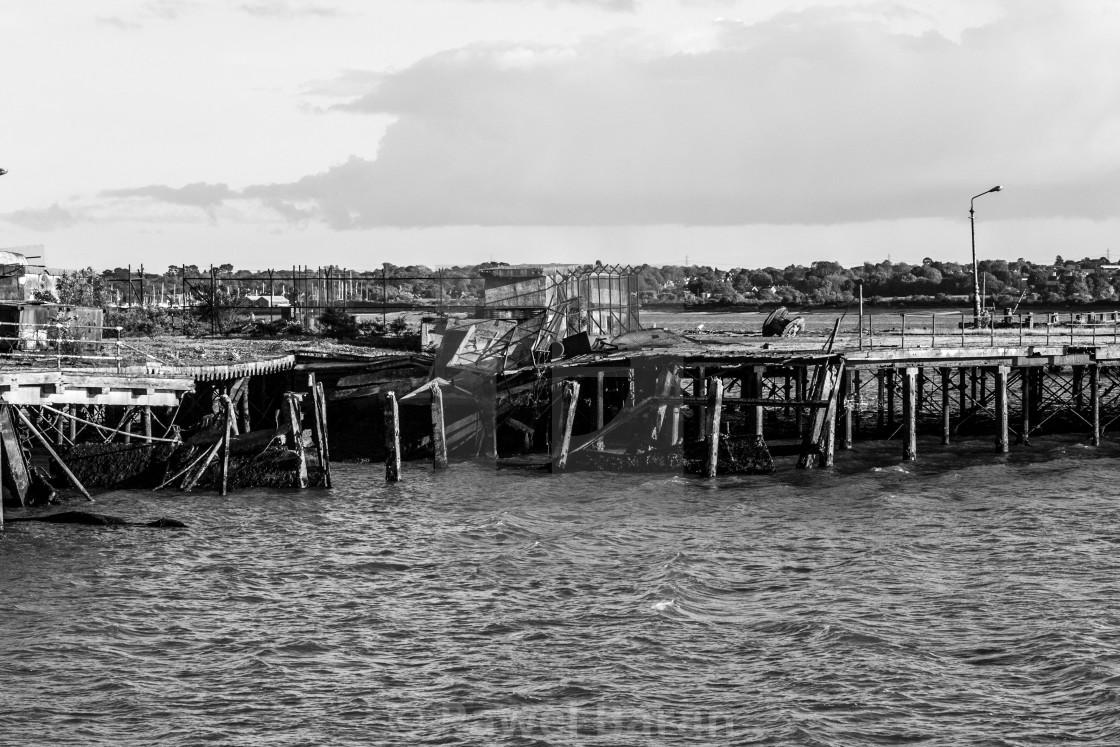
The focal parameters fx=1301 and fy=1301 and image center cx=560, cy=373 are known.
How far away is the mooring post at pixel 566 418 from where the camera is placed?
39.5 metres

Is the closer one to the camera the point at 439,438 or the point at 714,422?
the point at 714,422

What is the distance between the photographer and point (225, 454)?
35.4 meters

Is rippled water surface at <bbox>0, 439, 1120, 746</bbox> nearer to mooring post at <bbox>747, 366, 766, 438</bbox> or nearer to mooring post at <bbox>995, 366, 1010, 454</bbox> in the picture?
mooring post at <bbox>747, 366, 766, 438</bbox>

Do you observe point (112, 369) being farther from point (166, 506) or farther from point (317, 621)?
point (317, 621)

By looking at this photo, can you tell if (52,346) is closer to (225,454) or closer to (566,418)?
(225,454)

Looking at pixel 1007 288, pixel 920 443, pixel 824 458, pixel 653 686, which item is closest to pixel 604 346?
pixel 824 458

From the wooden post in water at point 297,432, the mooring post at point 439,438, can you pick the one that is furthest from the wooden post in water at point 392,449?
the wooden post in water at point 297,432

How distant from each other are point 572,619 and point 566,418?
1666cm

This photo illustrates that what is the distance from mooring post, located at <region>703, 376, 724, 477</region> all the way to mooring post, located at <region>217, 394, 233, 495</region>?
44.2ft

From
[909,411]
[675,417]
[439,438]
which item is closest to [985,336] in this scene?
[909,411]

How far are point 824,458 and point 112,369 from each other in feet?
70.3

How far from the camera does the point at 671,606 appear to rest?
24.4 m

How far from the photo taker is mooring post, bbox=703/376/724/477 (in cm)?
3731

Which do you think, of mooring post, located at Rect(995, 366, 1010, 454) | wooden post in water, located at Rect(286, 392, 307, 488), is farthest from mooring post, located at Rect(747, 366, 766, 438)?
wooden post in water, located at Rect(286, 392, 307, 488)
